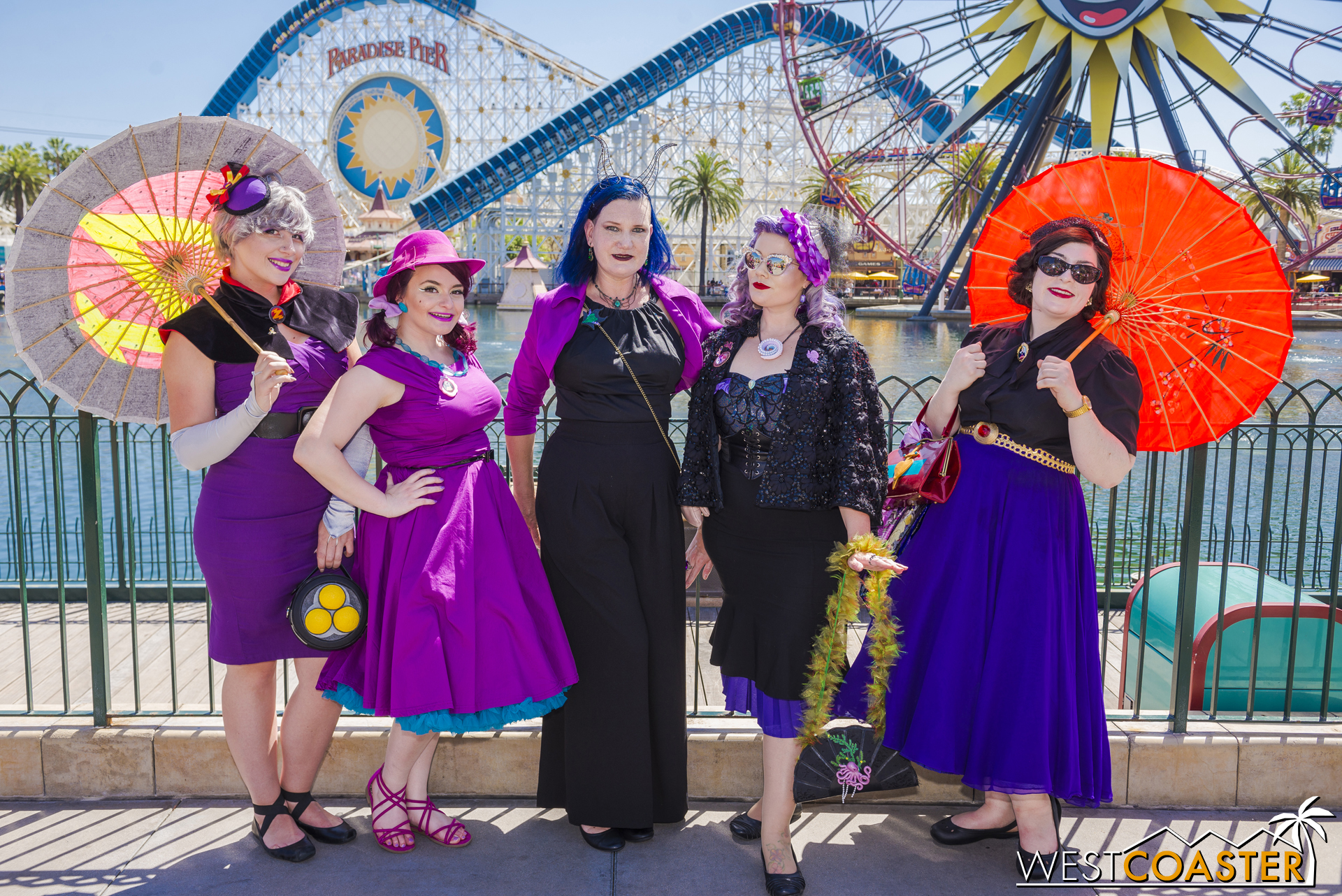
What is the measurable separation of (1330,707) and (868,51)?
59.7 ft

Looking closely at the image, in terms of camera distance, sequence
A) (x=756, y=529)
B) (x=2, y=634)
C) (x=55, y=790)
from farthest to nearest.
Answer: (x=2, y=634) < (x=55, y=790) < (x=756, y=529)

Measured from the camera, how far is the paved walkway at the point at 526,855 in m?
2.45

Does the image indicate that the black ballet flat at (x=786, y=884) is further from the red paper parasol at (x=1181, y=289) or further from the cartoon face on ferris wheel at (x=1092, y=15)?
the cartoon face on ferris wheel at (x=1092, y=15)

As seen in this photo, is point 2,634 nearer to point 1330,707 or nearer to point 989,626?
point 989,626

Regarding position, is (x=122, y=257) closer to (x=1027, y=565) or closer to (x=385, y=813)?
(x=385, y=813)

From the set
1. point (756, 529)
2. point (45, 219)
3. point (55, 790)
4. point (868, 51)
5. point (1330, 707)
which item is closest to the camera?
point (45, 219)

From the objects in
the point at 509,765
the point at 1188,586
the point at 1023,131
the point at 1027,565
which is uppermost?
the point at 1023,131

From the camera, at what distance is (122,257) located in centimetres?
239

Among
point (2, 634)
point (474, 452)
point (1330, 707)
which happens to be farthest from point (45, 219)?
point (1330, 707)

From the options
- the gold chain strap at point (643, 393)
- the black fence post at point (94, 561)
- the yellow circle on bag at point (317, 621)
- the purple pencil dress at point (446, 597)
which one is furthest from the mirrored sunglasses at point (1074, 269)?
the black fence post at point (94, 561)

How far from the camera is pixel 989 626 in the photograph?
7.99 feet

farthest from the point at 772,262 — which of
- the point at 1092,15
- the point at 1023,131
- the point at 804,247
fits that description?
the point at 1023,131

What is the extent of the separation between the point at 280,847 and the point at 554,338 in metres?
1.67

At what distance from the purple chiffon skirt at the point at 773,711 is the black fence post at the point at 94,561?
2080 mm
